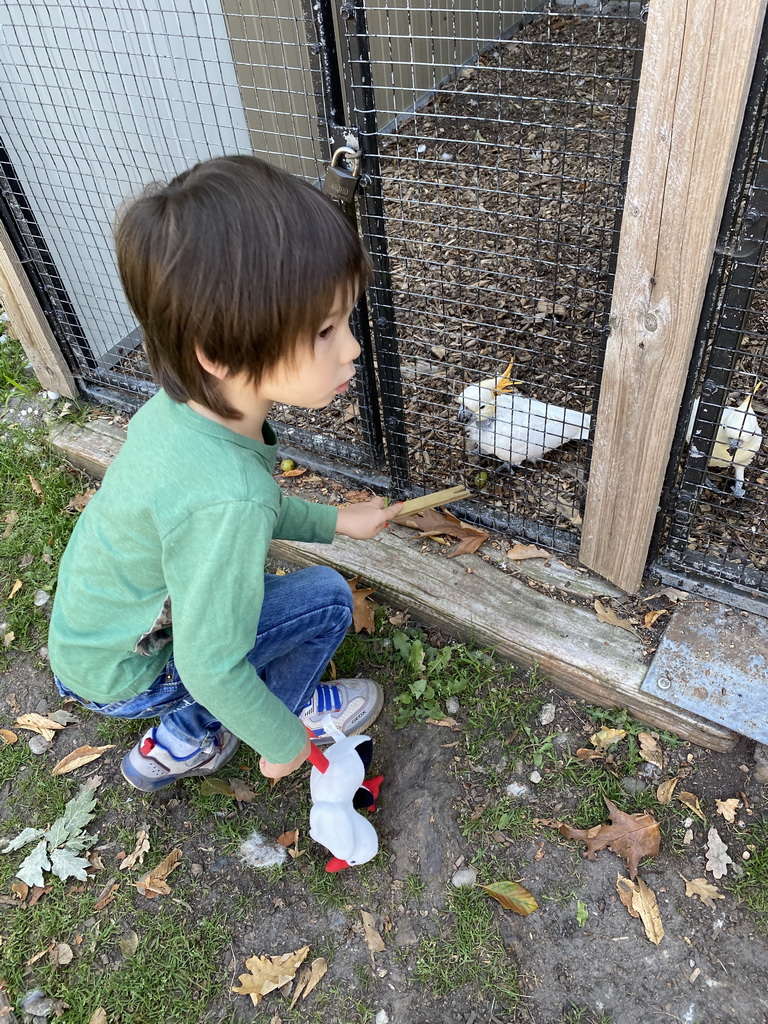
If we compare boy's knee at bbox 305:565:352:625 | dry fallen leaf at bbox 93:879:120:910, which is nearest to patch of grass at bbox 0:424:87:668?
dry fallen leaf at bbox 93:879:120:910

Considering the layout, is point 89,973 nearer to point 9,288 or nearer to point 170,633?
point 170,633

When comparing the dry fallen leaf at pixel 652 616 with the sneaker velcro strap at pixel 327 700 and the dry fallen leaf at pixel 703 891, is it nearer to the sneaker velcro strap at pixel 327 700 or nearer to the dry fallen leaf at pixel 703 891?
the dry fallen leaf at pixel 703 891

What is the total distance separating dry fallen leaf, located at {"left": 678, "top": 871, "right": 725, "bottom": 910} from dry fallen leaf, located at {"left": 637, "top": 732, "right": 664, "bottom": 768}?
12.6 inches

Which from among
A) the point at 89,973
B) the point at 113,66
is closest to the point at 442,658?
the point at 89,973

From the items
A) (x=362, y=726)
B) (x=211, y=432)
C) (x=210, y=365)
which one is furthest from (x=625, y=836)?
(x=210, y=365)

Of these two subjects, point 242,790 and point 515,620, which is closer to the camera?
point 242,790

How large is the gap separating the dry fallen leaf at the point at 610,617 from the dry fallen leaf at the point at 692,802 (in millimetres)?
484

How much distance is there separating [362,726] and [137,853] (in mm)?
747

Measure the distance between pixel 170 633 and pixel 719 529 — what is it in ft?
6.26

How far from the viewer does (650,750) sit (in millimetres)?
2203

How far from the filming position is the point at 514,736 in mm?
2295

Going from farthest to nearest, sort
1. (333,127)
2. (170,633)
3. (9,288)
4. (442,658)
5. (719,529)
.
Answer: (9,288)
(719,529)
(442,658)
(333,127)
(170,633)

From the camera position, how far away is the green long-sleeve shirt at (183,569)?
56.1 inches

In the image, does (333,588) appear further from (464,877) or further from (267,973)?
(267,973)
